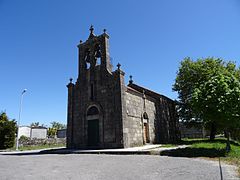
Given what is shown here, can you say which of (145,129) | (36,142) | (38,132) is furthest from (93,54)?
(38,132)

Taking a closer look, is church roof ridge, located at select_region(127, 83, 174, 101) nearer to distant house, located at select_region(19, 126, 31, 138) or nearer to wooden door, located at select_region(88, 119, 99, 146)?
wooden door, located at select_region(88, 119, 99, 146)

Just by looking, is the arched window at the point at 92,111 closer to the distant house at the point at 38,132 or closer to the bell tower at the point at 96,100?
the bell tower at the point at 96,100

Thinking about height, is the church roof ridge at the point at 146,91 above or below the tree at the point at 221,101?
above

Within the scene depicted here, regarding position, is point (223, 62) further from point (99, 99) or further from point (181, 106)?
point (99, 99)

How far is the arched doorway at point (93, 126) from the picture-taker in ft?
60.3

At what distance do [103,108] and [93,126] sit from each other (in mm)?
1961

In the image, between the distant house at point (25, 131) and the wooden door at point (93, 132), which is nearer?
the wooden door at point (93, 132)

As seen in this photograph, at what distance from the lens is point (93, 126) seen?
18766 mm

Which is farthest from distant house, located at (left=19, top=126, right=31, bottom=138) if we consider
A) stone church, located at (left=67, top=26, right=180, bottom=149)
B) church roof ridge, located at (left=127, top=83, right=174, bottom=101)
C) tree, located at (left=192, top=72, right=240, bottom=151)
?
tree, located at (left=192, top=72, right=240, bottom=151)

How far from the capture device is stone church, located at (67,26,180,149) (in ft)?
57.2

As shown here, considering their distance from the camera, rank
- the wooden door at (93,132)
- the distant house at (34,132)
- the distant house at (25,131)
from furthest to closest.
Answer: the distant house at (34,132), the distant house at (25,131), the wooden door at (93,132)

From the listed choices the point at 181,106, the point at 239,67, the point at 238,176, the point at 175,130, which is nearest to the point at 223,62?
the point at 239,67

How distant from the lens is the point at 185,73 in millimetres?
27797

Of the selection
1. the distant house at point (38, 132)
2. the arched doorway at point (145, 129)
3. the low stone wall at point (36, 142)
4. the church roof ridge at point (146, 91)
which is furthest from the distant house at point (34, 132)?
the arched doorway at point (145, 129)
